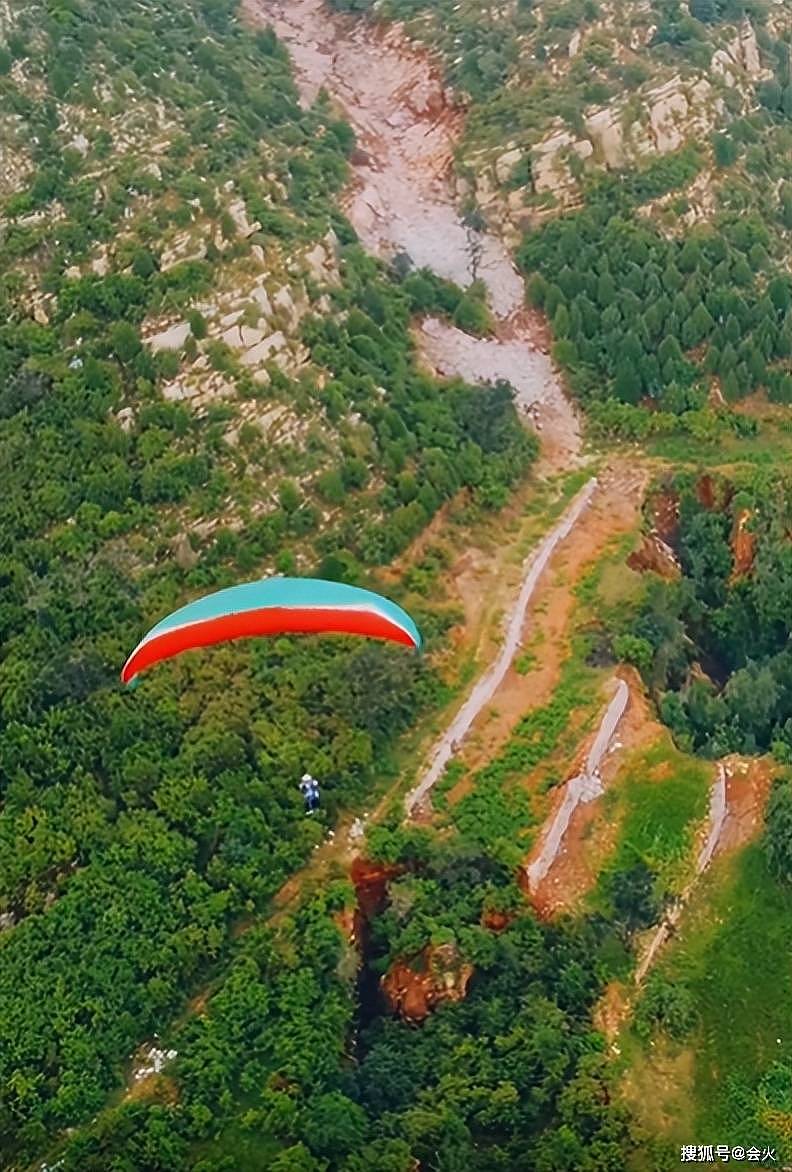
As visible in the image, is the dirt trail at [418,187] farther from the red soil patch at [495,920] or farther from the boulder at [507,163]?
the red soil patch at [495,920]

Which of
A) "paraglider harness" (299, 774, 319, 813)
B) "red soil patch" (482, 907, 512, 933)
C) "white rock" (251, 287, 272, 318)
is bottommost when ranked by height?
"red soil patch" (482, 907, 512, 933)

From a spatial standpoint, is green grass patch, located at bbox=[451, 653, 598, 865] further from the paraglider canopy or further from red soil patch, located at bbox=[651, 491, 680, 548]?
red soil patch, located at bbox=[651, 491, 680, 548]

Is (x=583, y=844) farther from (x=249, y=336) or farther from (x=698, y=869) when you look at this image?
(x=249, y=336)

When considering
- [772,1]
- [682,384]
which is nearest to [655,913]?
[682,384]

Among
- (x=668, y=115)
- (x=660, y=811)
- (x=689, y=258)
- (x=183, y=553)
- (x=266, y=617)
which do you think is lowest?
(x=660, y=811)

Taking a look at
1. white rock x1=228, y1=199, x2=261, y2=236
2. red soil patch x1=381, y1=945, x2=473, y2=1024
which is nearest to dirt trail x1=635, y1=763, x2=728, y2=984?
red soil patch x1=381, y1=945, x2=473, y2=1024

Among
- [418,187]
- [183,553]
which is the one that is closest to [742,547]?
[183,553]

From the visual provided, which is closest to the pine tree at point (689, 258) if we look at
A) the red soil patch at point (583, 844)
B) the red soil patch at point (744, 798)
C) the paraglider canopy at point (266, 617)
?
the red soil patch at point (583, 844)

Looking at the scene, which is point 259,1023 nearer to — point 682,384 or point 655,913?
point 655,913
